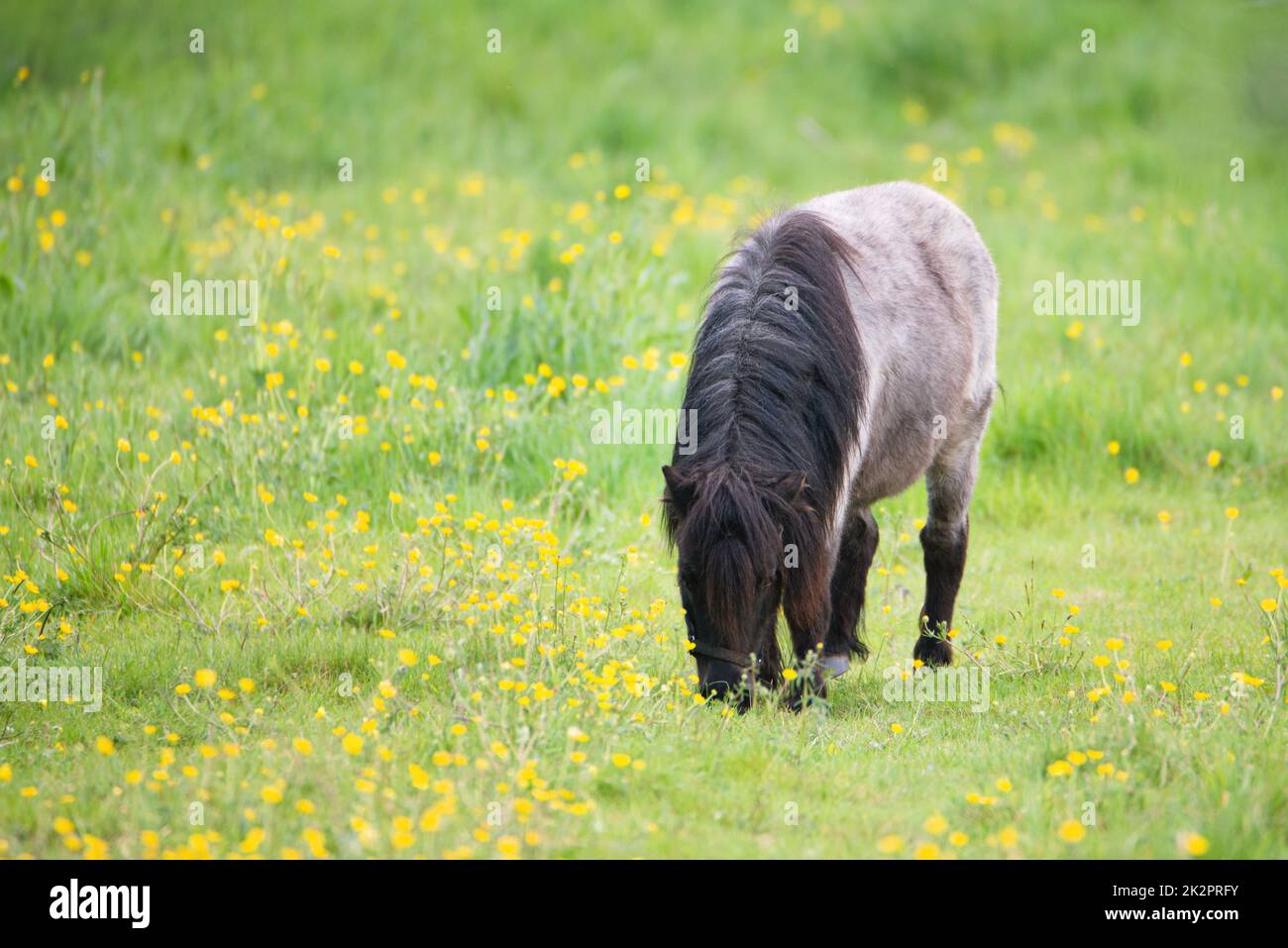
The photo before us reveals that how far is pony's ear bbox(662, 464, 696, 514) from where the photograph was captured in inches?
190

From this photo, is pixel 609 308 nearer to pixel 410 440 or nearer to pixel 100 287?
pixel 410 440

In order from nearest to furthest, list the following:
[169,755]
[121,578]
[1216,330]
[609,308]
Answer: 1. [169,755]
2. [121,578]
3. [609,308]
4. [1216,330]

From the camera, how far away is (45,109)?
11.1 metres

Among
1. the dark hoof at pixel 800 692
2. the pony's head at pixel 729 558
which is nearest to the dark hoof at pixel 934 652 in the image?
the dark hoof at pixel 800 692

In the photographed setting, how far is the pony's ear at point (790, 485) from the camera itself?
4.82 m

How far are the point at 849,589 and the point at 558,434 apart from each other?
213 centimetres

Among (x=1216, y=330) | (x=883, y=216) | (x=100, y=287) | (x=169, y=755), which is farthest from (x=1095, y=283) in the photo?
(x=169, y=755)
